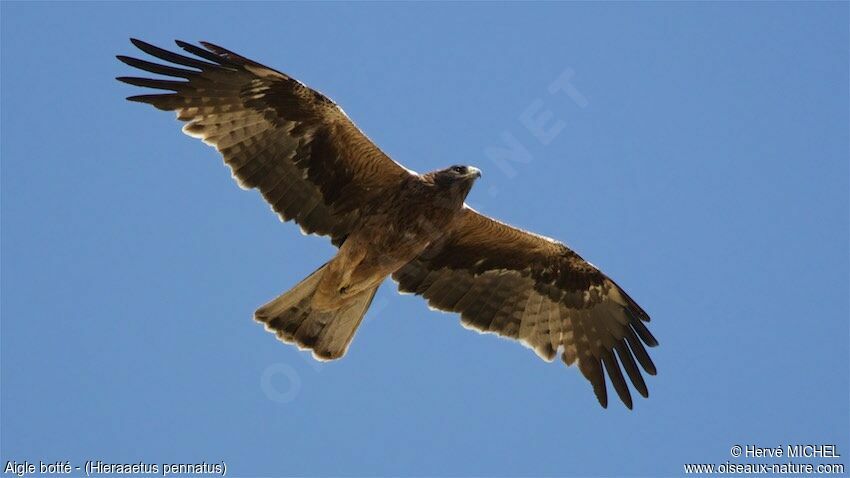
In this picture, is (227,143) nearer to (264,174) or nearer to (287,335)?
(264,174)

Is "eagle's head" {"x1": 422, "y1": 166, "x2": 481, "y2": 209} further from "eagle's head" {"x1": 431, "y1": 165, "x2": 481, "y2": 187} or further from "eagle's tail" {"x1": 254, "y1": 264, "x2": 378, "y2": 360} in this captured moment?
"eagle's tail" {"x1": 254, "y1": 264, "x2": 378, "y2": 360}

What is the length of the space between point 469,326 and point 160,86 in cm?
466

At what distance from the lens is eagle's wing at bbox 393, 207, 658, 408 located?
14.7 meters

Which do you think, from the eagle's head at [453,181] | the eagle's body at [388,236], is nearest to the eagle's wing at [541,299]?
the eagle's body at [388,236]

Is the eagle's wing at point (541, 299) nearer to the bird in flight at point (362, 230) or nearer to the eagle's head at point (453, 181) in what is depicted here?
the bird in flight at point (362, 230)

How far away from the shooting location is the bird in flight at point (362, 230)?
13445 millimetres

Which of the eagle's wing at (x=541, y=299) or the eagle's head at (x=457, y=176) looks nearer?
the eagle's head at (x=457, y=176)

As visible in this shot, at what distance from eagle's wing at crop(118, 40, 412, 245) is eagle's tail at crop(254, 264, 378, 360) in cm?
77

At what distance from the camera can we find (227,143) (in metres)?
13.6

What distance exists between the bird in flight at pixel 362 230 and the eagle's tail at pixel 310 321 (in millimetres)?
12

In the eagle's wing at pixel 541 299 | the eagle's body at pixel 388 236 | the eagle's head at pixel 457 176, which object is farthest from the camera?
the eagle's wing at pixel 541 299

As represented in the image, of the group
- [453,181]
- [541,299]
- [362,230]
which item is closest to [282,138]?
[362,230]

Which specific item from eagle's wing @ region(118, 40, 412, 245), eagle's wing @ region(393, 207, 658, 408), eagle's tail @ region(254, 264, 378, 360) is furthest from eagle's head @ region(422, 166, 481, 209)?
eagle's tail @ region(254, 264, 378, 360)

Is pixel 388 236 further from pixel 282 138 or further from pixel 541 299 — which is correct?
pixel 541 299
